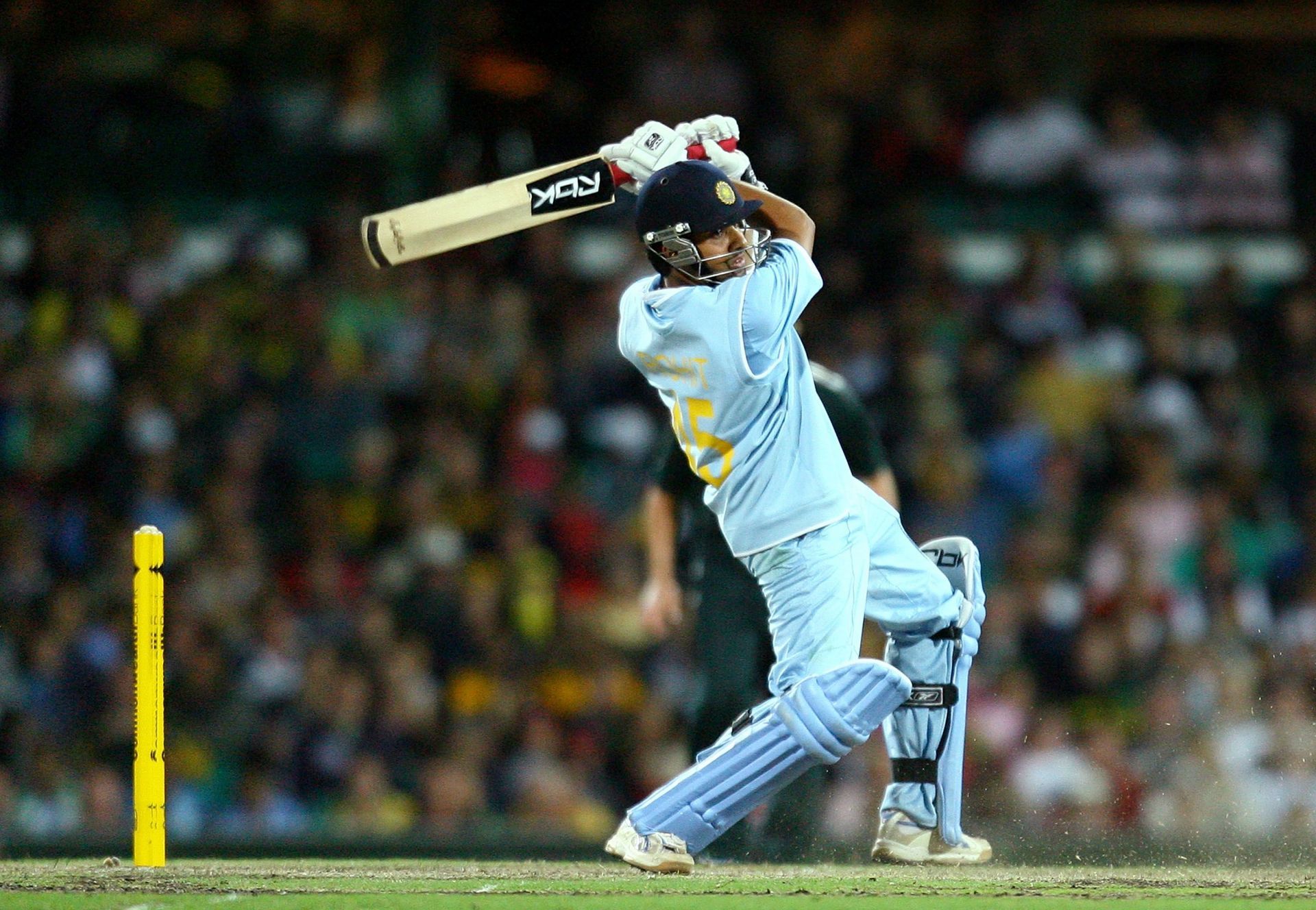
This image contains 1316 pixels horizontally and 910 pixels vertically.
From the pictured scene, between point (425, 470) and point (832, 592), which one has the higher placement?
point (425, 470)

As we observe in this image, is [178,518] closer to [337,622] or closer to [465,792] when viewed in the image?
[337,622]

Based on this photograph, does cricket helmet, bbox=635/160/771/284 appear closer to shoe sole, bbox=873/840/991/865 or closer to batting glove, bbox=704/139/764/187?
batting glove, bbox=704/139/764/187

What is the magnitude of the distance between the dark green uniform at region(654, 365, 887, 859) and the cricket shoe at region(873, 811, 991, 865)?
35.4 inches

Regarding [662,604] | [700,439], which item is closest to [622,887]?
[700,439]

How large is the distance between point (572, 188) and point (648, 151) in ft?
0.96

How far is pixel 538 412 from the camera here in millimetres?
10344

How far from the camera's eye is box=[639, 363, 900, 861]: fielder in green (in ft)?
21.5

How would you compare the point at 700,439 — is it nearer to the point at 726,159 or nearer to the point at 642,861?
the point at 726,159

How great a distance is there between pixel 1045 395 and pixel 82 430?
17.0 ft

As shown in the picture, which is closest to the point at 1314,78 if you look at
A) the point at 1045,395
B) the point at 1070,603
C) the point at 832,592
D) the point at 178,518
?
the point at 1045,395

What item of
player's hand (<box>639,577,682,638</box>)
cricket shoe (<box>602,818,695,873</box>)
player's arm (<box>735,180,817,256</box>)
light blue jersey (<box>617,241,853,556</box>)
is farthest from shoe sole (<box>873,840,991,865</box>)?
player's arm (<box>735,180,817,256</box>)

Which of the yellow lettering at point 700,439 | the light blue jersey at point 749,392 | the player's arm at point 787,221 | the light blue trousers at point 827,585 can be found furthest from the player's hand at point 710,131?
the light blue trousers at point 827,585

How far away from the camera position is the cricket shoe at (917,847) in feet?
18.6

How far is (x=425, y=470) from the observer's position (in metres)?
10.1
